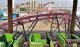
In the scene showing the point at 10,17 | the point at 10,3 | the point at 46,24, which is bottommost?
the point at 46,24

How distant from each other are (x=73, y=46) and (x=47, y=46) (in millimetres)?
570

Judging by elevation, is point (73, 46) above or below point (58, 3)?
below

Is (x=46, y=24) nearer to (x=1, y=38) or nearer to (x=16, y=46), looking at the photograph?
(x=1, y=38)

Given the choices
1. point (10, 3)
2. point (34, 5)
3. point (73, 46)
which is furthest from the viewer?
point (34, 5)

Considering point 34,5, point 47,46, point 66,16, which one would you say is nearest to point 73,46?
point 47,46

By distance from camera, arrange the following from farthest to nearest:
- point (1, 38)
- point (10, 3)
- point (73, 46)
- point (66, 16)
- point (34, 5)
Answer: point (34, 5)
point (66, 16)
point (10, 3)
point (1, 38)
point (73, 46)

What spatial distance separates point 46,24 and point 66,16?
5.31m

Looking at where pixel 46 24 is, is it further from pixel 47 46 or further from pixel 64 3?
pixel 47 46

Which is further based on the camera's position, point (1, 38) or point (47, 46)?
point (1, 38)

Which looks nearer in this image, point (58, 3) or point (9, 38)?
point (9, 38)

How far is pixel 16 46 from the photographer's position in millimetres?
4070

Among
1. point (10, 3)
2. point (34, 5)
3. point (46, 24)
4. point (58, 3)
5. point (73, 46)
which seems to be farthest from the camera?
point (34, 5)

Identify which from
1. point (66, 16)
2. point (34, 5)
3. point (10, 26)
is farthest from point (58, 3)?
point (10, 26)

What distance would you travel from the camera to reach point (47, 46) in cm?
454
